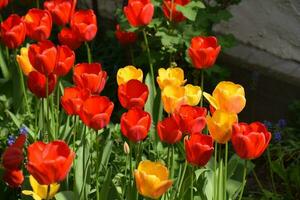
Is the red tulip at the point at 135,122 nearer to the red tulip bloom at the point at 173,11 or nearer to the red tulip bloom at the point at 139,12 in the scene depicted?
the red tulip bloom at the point at 139,12

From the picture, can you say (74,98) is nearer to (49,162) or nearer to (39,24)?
(49,162)

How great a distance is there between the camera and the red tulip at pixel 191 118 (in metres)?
1.96

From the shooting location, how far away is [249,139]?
5.99 feet

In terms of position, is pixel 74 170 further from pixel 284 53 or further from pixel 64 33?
pixel 284 53

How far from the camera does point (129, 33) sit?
311 centimetres

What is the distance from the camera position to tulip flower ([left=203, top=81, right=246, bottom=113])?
2016mm

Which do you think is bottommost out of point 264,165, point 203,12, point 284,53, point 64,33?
point 264,165

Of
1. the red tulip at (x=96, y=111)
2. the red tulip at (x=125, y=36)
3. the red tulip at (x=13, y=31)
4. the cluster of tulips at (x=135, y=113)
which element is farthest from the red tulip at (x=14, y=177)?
the red tulip at (x=125, y=36)

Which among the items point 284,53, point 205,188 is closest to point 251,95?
point 284,53

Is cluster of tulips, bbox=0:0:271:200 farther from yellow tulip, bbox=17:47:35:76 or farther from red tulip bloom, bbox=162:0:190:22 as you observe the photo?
red tulip bloom, bbox=162:0:190:22

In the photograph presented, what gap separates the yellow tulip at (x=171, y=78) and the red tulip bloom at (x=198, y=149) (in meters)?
0.40

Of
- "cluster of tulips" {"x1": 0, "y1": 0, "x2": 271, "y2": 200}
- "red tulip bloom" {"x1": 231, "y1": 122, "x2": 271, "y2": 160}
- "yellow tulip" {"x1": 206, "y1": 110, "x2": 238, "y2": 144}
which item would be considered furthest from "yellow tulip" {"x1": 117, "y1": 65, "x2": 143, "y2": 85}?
"red tulip bloom" {"x1": 231, "y1": 122, "x2": 271, "y2": 160}

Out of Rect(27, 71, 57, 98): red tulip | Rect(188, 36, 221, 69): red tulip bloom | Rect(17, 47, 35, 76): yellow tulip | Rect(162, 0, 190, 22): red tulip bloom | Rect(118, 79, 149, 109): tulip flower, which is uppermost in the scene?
Rect(118, 79, 149, 109): tulip flower

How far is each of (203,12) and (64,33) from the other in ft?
3.60
